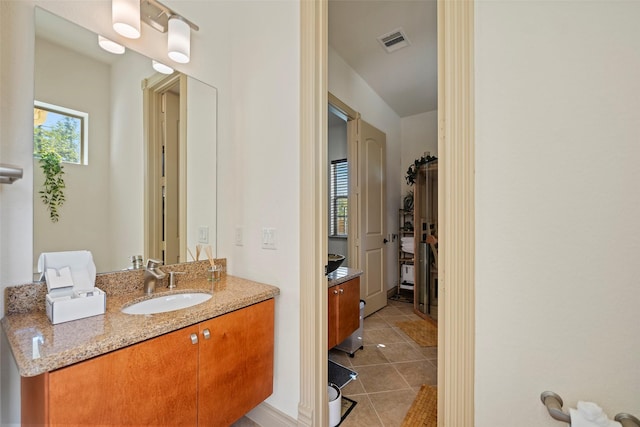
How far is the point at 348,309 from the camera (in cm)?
216

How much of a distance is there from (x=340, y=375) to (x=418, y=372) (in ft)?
2.07

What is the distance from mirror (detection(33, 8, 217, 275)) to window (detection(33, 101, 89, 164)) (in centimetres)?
2

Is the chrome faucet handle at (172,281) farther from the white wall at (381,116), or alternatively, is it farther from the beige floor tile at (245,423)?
the white wall at (381,116)

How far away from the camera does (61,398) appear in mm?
785

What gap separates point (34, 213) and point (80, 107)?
0.54 m

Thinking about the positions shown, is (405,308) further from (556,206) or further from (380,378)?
(556,206)

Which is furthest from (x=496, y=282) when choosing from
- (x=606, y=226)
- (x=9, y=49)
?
(x=9, y=49)

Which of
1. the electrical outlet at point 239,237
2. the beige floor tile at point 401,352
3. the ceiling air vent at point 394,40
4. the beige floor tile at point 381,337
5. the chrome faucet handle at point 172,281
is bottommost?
the beige floor tile at point 381,337

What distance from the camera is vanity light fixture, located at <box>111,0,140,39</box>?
130 cm

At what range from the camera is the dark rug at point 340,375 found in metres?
1.98

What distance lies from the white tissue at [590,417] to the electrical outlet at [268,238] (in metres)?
1.33

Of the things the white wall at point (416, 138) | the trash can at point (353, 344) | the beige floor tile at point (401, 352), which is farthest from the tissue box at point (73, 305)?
the white wall at point (416, 138)

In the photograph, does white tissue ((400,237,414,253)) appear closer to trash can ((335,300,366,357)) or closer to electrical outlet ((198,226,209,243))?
trash can ((335,300,366,357))

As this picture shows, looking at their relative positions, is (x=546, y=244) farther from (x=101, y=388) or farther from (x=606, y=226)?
(x=101, y=388)
